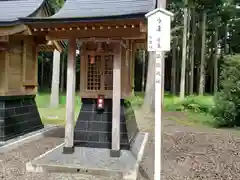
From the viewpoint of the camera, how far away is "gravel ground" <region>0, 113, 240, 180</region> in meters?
4.99

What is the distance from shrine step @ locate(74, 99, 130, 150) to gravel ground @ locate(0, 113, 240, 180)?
839 millimetres

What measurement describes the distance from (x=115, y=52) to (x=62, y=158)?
7.61 ft

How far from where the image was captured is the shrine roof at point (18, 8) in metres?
7.49

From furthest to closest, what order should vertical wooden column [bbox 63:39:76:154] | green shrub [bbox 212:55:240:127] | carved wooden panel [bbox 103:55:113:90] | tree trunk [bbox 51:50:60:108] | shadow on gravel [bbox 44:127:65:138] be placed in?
tree trunk [bbox 51:50:60:108] < green shrub [bbox 212:55:240:127] < shadow on gravel [bbox 44:127:65:138] < carved wooden panel [bbox 103:55:113:90] < vertical wooden column [bbox 63:39:76:154]

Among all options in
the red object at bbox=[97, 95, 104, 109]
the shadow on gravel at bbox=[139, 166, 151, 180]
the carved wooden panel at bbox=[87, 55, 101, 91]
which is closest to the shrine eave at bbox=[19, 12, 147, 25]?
the carved wooden panel at bbox=[87, 55, 101, 91]

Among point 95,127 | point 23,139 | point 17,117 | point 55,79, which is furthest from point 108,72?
point 55,79

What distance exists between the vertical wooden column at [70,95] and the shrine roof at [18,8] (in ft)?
7.46

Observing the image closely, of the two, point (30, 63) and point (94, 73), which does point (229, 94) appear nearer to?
point (94, 73)

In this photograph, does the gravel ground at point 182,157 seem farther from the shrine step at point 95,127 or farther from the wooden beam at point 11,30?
the wooden beam at point 11,30

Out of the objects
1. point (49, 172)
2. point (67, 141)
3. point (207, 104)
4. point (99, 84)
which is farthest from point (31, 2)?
point (207, 104)

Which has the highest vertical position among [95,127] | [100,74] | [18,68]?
[18,68]

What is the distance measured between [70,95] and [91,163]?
1450mm

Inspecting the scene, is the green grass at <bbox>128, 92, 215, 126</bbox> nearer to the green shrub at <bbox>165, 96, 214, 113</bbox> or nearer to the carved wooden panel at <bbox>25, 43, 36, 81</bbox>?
Answer: the green shrub at <bbox>165, 96, 214, 113</bbox>

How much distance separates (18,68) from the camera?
778 centimetres
